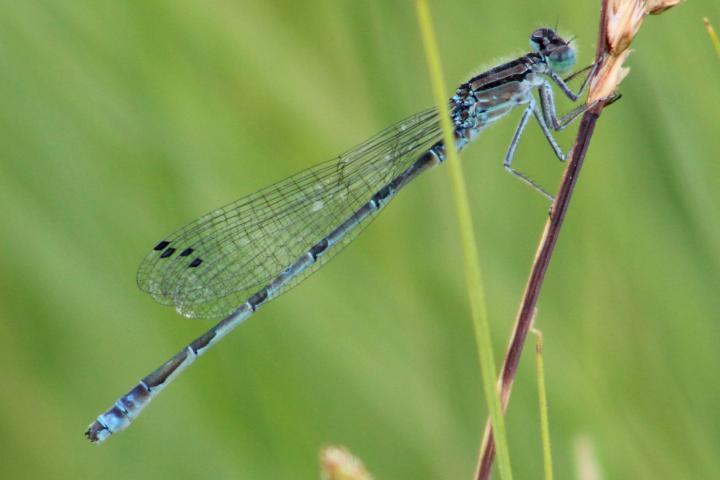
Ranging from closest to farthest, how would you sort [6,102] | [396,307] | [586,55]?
[6,102] < [396,307] < [586,55]

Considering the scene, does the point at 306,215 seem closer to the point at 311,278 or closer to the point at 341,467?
the point at 311,278

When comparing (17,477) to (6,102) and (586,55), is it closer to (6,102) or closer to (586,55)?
(6,102)

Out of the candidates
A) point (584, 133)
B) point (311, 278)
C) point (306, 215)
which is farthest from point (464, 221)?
point (306, 215)

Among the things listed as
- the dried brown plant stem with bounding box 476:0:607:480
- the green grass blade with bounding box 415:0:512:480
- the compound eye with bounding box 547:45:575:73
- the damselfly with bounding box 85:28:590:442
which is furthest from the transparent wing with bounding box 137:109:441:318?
the green grass blade with bounding box 415:0:512:480

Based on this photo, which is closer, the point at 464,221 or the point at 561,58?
the point at 464,221

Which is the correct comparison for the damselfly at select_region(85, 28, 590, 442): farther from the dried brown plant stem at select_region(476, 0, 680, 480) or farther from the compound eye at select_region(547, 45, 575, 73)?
the dried brown plant stem at select_region(476, 0, 680, 480)

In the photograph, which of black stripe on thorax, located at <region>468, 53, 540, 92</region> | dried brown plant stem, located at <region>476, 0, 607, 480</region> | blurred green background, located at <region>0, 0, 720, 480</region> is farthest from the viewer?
black stripe on thorax, located at <region>468, 53, 540, 92</region>

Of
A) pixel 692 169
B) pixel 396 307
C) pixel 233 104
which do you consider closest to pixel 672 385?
pixel 692 169
